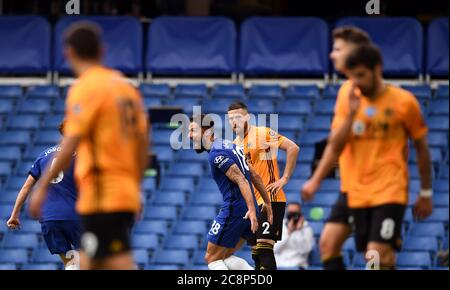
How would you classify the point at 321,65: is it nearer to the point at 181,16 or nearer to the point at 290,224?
the point at 181,16

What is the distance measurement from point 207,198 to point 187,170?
1.01 m

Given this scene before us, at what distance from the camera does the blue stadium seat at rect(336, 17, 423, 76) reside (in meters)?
26.1

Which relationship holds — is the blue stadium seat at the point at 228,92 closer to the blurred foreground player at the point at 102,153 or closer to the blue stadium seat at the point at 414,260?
the blue stadium seat at the point at 414,260

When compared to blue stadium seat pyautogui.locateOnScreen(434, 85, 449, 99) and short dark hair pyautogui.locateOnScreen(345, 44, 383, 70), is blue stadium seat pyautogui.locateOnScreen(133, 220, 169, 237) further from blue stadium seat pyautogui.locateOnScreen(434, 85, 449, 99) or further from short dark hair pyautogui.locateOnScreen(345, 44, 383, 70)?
short dark hair pyautogui.locateOnScreen(345, 44, 383, 70)

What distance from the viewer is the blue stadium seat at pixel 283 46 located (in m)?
26.2

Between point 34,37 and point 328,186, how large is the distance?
7017 millimetres

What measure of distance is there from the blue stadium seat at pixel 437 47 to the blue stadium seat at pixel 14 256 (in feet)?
28.3

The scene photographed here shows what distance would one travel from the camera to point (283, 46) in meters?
26.3

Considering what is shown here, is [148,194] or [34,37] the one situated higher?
[34,37]

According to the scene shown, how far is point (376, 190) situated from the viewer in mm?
11141

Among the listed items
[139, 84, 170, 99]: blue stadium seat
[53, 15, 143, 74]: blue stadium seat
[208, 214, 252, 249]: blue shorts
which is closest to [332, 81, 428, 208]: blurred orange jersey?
[208, 214, 252, 249]: blue shorts

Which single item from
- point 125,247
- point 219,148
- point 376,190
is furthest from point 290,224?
point 125,247

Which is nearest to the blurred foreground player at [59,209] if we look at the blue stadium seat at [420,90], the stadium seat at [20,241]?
the stadium seat at [20,241]

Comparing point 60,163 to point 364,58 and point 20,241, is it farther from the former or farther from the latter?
point 20,241
